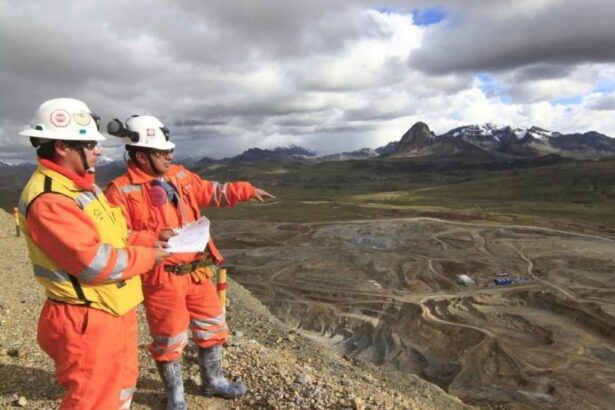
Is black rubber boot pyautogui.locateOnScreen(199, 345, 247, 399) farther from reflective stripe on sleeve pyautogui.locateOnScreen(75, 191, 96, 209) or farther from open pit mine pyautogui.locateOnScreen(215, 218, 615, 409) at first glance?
open pit mine pyautogui.locateOnScreen(215, 218, 615, 409)

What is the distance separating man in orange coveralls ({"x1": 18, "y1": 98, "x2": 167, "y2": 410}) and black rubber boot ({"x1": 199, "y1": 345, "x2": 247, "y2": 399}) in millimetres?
1773

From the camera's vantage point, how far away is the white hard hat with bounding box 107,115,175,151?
4.87m

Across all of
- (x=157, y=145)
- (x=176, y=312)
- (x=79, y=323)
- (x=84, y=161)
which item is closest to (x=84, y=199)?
(x=84, y=161)

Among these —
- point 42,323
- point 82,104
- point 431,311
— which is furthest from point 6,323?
point 431,311

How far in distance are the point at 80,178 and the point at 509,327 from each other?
27970 mm

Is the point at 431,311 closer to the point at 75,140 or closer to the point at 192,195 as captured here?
the point at 192,195

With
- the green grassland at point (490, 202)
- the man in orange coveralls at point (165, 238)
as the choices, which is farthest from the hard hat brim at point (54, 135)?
the green grassland at point (490, 202)

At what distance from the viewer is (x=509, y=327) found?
2722 centimetres

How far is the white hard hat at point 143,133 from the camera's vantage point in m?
4.87

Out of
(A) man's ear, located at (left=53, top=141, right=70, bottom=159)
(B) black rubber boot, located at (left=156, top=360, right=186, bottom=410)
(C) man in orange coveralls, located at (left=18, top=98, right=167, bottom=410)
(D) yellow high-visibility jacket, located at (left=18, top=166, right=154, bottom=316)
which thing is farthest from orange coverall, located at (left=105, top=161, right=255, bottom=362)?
(A) man's ear, located at (left=53, top=141, right=70, bottom=159)

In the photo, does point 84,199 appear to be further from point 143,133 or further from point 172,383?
point 172,383

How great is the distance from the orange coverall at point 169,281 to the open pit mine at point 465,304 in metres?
17.0

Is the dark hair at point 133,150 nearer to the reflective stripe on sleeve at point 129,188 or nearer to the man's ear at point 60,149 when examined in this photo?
the reflective stripe on sleeve at point 129,188

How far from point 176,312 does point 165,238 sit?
2.90 feet
